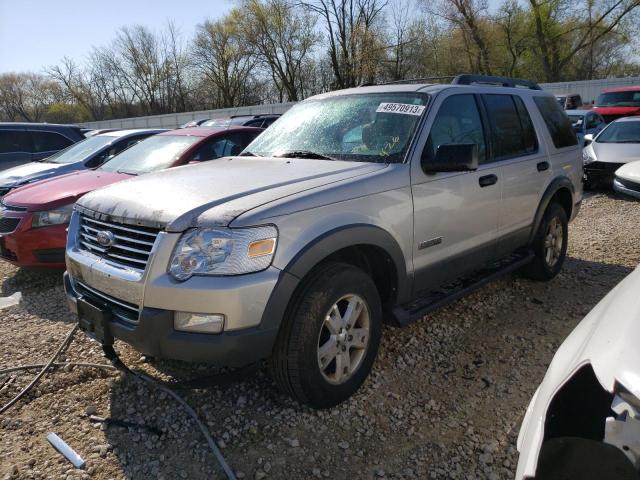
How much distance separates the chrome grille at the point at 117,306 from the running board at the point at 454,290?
5.07ft

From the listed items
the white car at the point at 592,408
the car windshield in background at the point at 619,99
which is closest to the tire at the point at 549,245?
the white car at the point at 592,408

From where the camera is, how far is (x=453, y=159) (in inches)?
123

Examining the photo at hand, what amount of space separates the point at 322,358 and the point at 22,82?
64333 millimetres

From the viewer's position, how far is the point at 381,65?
1305 inches

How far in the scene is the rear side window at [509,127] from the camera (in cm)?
402

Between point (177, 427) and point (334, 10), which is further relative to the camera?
point (334, 10)

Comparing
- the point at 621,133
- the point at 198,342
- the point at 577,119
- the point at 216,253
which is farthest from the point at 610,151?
the point at 198,342

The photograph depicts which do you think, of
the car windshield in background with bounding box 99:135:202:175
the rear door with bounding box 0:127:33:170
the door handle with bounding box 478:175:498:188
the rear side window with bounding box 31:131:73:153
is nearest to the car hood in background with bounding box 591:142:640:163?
the door handle with bounding box 478:175:498:188

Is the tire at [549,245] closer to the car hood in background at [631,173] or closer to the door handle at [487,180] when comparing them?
the car hood in background at [631,173]

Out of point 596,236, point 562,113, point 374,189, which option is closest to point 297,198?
point 374,189

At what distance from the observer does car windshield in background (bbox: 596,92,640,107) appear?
668 inches

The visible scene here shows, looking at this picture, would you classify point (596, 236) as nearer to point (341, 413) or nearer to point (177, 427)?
point (341, 413)

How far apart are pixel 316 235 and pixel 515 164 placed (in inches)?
91.9

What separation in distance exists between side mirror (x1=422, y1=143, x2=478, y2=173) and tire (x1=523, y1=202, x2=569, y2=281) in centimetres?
186
